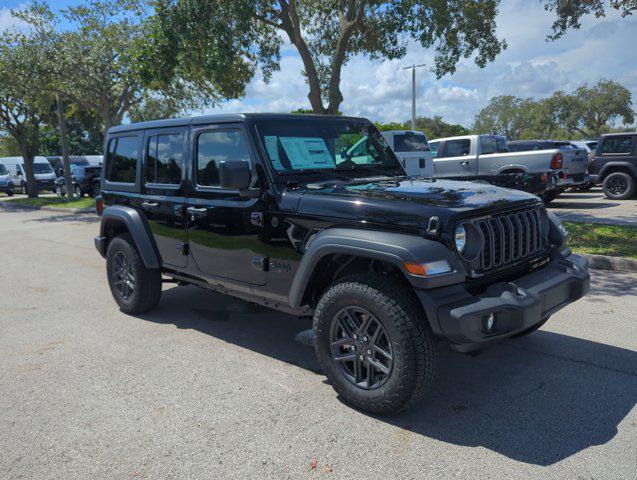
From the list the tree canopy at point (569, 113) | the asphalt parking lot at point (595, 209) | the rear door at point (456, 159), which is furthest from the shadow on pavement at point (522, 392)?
the tree canopy at point (569, 113)

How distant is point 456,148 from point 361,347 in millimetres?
12686

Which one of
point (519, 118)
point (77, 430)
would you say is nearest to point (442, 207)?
point (77, 430)

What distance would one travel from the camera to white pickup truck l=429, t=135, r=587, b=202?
13188 millimetres

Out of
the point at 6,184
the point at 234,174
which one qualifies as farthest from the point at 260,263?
the point at 6,184

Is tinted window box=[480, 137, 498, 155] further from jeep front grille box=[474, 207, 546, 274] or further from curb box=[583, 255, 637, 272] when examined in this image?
jeep front grille box=[474, 207, 546, 274]

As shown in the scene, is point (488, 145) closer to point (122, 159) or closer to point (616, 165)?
point (616, 165)

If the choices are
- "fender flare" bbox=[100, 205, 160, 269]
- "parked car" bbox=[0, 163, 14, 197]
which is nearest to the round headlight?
"fender flare" bbox=[100, 205, 160, 269]

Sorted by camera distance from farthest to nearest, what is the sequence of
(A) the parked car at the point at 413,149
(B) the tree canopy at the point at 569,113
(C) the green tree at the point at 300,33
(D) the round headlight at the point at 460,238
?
(B) the tree canopy at the point at 569,113 → (A) the parked car at the point at 413,149 → (C) the green tree at the point at 300,33 → (D) the round headlight at the point at 460,238

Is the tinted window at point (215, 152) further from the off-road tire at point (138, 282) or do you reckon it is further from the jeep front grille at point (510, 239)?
the jeep front grille at point (510, 239)

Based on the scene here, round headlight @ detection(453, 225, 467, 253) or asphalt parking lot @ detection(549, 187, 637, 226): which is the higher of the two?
round headlight @ detection(453, 225, 467, 253)

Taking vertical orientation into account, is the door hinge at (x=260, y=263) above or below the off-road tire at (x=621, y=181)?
above

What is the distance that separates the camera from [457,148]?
15016mm

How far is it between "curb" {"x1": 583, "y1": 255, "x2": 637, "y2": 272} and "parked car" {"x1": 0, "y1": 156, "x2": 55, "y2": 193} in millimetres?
27980

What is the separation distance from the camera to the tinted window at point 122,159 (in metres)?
5.46
